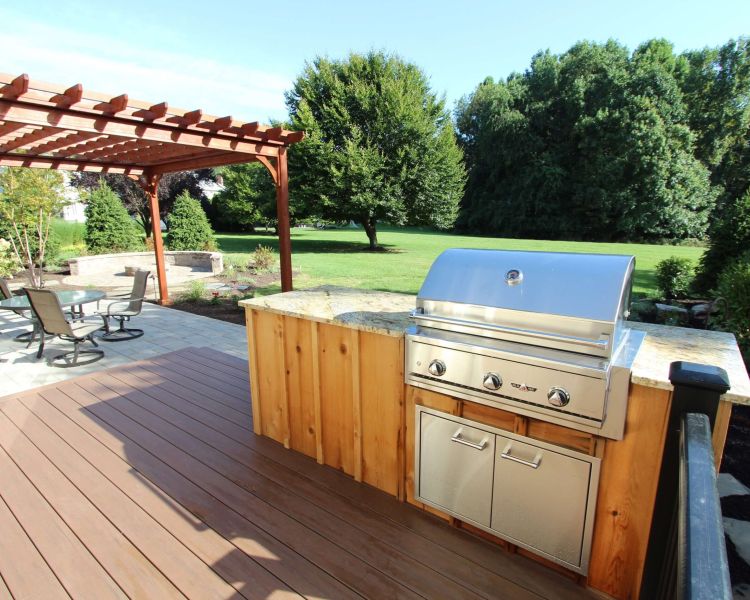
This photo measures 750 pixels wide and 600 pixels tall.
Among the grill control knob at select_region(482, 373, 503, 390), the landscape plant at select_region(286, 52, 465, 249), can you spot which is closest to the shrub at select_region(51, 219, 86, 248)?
the landscape plant at select_region(286, 52, 465, 249)

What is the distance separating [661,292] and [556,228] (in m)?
21.0

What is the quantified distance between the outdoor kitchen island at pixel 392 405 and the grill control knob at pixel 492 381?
0.49 ft

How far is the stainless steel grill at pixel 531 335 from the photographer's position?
1.48 m

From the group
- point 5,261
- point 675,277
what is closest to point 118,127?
point 5,261

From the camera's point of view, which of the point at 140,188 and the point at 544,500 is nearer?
the point at 544,500

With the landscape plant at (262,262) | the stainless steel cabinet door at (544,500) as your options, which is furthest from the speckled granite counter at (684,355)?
the landscape plant at (262,262)

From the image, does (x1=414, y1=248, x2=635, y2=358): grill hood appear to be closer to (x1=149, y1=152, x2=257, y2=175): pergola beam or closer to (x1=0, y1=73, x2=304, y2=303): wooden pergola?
(x1=0, y1=73, x2=304, y2=303): wooden pergola

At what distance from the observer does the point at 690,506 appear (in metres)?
0.73

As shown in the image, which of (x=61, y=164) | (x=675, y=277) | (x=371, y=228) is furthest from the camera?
(x=371, y=228)

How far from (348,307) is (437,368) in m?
0.80

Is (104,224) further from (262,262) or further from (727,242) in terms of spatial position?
(727,242)

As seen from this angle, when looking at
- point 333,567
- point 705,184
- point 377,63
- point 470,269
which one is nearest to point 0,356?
point 333,567

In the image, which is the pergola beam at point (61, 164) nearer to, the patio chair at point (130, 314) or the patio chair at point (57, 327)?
the patio chair at point (130, 314)

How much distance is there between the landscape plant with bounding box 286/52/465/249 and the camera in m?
16.7
